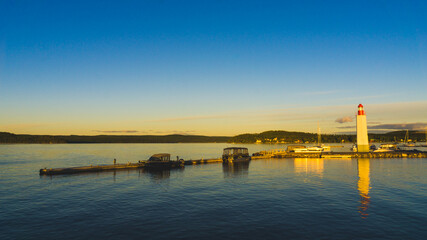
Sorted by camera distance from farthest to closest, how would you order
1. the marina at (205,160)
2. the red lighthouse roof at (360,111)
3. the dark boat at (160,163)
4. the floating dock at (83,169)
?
the red lighthouse roof at (360,111), the dark boat at (160,163), the marina at (205,160), the floating dock at (83,169)

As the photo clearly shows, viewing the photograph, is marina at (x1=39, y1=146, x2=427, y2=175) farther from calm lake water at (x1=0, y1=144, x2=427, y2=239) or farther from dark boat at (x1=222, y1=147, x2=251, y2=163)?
calm lake water at (x1=0, y1=144, x2=427, y2=239)

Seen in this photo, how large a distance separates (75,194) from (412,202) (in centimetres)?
5152

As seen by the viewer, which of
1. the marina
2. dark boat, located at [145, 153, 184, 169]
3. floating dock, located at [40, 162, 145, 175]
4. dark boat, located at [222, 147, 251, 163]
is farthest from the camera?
dark boat, located at [222, 147, 251, 163]

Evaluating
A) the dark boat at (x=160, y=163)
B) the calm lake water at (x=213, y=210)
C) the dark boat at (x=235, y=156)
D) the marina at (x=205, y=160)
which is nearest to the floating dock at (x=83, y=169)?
the marina at (x=205, y=160)

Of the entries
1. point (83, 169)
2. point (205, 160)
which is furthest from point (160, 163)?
point (205, 160)

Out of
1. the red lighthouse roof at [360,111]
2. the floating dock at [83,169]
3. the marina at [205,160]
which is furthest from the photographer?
the red lighthouse roof at [360,111]

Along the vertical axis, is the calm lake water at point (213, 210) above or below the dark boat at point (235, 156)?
below

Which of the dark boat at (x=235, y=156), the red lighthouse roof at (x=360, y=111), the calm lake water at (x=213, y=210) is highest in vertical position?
the red lighthouse roof at (x=360, y=111)

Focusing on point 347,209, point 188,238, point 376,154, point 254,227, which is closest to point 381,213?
point 347,209

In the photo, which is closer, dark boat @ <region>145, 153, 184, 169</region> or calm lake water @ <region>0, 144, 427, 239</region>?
calm lake water @ <region>0, 144, 427, 239</region>

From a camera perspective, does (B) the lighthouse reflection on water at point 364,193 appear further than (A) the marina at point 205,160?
No

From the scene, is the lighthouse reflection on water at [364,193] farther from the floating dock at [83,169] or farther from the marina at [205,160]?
the floating dock at [83,169]

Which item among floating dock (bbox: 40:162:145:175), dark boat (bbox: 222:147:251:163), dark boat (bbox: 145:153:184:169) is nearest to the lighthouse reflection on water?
dark boat (bbox: 222:147:251:163)

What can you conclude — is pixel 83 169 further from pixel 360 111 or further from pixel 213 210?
pixel 360 111
